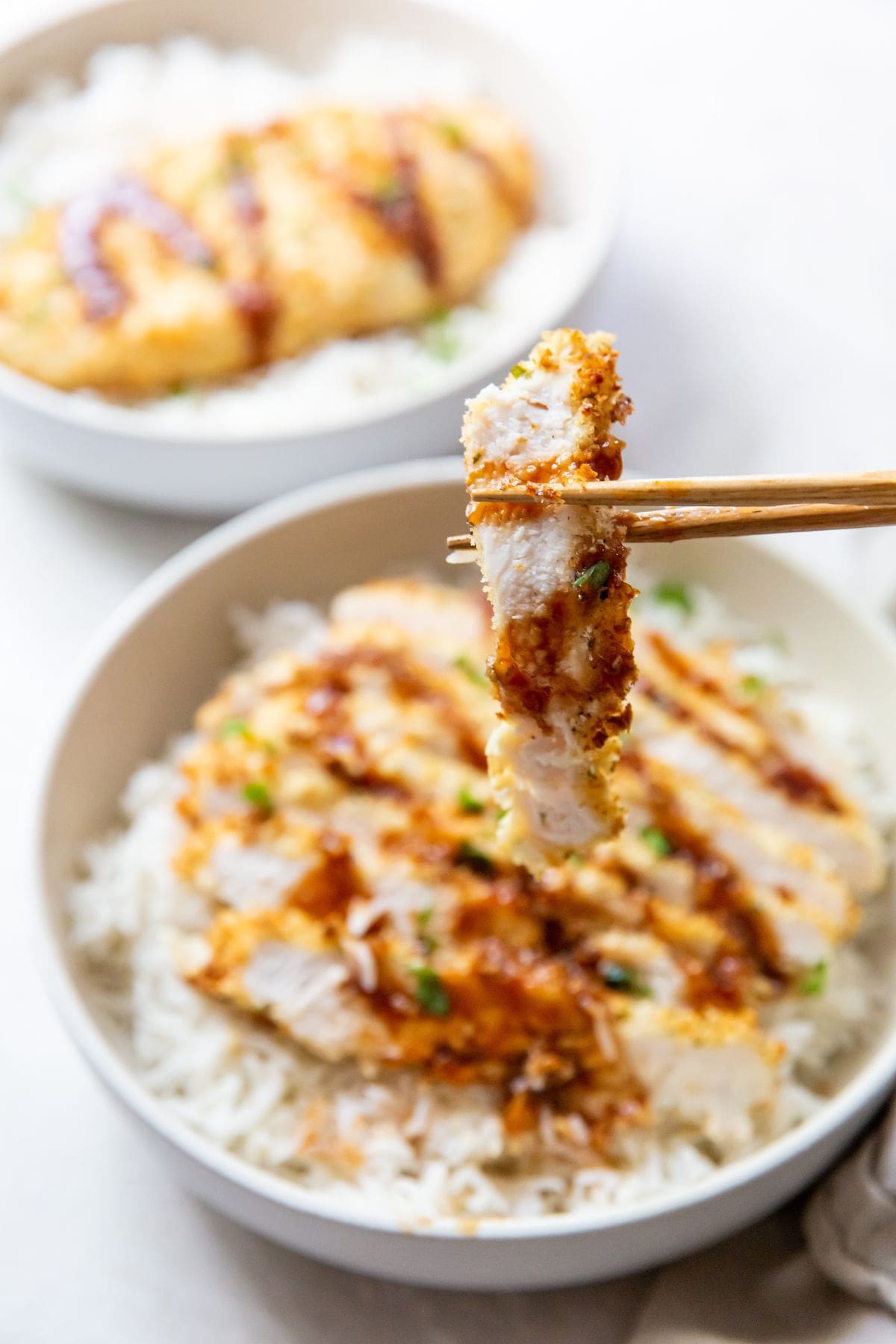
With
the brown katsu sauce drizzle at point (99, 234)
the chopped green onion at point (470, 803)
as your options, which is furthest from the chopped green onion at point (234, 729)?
the brown katsu sauce drizzle at point (99, 234)

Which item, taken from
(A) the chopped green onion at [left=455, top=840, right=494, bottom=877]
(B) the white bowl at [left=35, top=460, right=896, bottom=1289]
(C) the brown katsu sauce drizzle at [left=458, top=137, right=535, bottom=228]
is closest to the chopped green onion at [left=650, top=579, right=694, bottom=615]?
(B) the white bowl at [left=35, top=460, right=896, bottom=1289]

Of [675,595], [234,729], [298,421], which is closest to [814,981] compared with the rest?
[675,595]

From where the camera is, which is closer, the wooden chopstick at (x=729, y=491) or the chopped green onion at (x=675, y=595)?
the wooden chopstick at (x=729, y=491)

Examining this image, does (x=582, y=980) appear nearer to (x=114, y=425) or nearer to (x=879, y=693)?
(x=879, y=693)

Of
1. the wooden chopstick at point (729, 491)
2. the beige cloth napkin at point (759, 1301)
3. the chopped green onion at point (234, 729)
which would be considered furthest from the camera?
Result: the chopped green onion at point (234, 729)

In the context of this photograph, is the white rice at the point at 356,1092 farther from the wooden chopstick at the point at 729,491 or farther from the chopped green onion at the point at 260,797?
the wooden chopstick at the point at 729,491

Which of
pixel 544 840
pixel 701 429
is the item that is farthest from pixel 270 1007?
pixel 701 429

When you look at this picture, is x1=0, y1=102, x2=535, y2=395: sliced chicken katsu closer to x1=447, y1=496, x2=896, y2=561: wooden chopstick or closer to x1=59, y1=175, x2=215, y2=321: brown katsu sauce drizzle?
x1=59, y1=175, x2=215, y2=321: brown katsu sauce drizzle

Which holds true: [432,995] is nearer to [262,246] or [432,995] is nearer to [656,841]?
[656,841]
